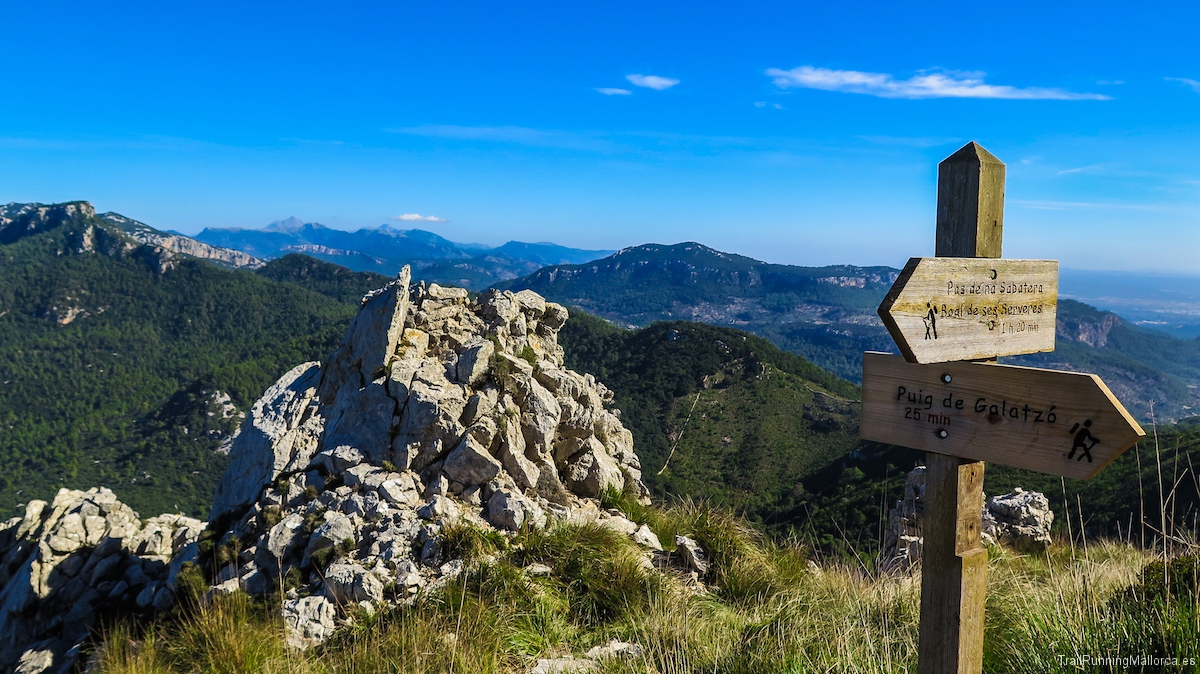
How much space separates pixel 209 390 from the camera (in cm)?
6656

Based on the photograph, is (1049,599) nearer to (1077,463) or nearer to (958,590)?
(958,590)

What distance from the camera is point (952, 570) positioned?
288 centimetres

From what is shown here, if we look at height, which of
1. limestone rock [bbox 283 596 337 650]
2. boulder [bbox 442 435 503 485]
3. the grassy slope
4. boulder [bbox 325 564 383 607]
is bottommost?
the grassy slope

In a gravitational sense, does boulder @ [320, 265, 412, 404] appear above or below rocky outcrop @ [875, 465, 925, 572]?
above

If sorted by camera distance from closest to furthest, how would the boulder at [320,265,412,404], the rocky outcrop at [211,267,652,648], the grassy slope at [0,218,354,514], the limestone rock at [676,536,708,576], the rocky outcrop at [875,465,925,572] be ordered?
1. the limestone rock at [676,536,708,576]
2. the rocky outcrop at [211,267,652,648]
3. the rocky outcrop at [875,465,925,572]
4. the boulder at [320,265,412,404]
5. the grassy slope at [0,218,354,514]

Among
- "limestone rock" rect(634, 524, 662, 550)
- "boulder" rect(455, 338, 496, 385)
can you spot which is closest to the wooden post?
"limestone rock" rect(634, 524, 662, 550)

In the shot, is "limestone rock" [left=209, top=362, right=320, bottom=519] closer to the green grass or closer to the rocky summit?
the rocky summit

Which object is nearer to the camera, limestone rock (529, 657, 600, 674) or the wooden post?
the wooden post

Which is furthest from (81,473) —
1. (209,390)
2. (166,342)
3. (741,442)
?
(741,442)

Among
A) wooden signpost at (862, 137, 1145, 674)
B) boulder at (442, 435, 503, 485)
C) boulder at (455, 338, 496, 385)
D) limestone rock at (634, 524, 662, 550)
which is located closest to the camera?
wooden signpost at (862, 137, 1145, 674)

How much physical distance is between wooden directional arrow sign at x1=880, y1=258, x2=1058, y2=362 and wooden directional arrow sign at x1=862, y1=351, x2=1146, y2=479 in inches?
6.6

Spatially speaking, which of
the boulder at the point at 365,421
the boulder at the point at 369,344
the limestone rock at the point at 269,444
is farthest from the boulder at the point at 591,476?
the limestone rock at the point at 269,444

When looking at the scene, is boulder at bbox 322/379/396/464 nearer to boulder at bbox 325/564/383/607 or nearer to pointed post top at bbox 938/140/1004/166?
boulder at bbox 325/564/383/607

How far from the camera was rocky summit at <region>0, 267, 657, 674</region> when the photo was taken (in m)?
6.66
